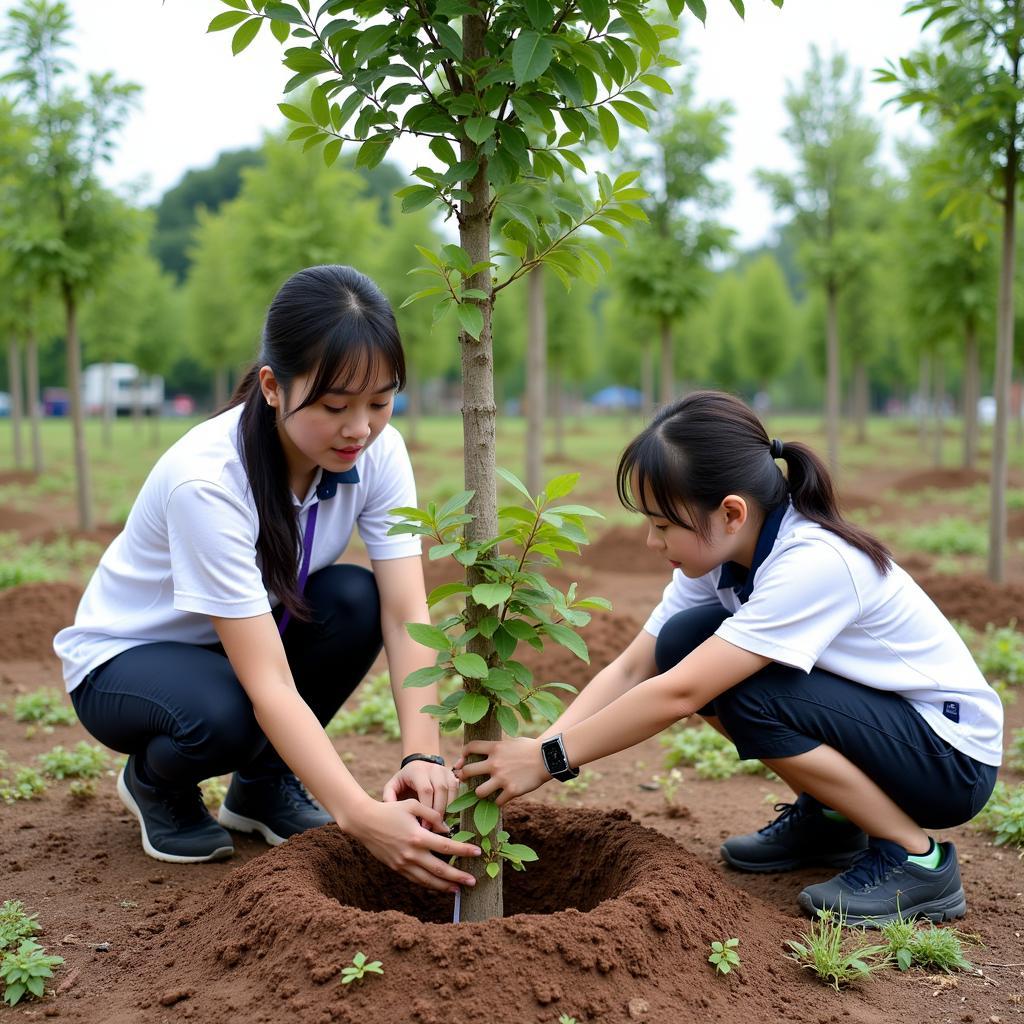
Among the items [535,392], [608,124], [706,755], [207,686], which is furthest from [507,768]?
[535,392]

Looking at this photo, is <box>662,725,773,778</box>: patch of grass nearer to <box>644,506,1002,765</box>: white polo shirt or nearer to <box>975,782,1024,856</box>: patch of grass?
<box>975,782,1024,856</box>: patch of grass

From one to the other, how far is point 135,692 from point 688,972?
5.23ft

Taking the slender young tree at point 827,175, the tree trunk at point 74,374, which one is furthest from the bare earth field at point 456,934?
the slender young tree at point 827,175

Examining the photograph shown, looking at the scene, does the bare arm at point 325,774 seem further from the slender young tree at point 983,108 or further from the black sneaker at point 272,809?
Answer: the slender young tree at point 983,108

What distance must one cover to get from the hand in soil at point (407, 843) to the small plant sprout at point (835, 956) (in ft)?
2.54

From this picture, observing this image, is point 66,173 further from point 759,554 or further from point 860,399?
point 860,399

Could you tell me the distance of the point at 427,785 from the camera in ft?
7.86

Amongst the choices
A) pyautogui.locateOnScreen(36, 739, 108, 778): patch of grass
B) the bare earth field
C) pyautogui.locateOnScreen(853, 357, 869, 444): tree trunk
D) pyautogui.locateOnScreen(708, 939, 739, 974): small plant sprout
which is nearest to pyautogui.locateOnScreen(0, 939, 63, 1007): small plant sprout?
the bare earth field

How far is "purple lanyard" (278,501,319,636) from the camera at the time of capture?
2.83 metres

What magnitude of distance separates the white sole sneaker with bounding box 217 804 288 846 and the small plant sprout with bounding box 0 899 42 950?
30.9 inches

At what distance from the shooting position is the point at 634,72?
2.28m

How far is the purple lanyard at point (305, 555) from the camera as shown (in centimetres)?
283

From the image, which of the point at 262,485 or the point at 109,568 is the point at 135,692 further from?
the point at 262,485

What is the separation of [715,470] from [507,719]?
756 millimetres
